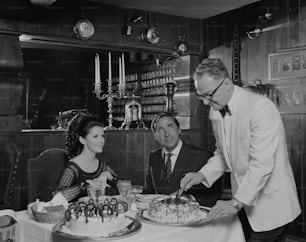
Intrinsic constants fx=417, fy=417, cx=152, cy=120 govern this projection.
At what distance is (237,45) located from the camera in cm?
456

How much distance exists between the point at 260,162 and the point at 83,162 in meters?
1.16

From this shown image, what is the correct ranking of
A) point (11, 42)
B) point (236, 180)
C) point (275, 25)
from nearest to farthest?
point (236, 180), point (11, 42), point (275, 25)

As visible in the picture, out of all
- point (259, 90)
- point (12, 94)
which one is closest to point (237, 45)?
point (259, 90)

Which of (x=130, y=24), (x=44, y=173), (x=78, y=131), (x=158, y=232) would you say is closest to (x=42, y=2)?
(x=130, y=24)

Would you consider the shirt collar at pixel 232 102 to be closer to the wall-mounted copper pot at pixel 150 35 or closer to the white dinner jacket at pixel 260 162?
the white dinner jacket at pixel 260 162

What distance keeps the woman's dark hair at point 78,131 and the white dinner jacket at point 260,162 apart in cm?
93

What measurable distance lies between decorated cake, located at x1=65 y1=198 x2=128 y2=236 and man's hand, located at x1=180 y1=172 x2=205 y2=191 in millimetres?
477

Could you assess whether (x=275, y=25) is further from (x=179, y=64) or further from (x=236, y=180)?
(x=236, y=180)

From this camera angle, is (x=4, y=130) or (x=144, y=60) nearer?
(x=4, y=130)

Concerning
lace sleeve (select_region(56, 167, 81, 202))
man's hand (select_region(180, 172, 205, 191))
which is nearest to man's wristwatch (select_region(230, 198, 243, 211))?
man's hand (select_region(180, 172, 205, 191))

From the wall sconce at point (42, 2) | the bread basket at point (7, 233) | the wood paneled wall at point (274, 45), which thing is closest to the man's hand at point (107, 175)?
the bread basket at point (7, 233)

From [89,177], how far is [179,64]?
277 centimetres

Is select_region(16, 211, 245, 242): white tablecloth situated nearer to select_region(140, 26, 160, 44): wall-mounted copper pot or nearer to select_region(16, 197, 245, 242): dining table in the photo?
select_region(16, 197, 245, 242): dining table

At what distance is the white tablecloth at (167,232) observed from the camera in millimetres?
1658
